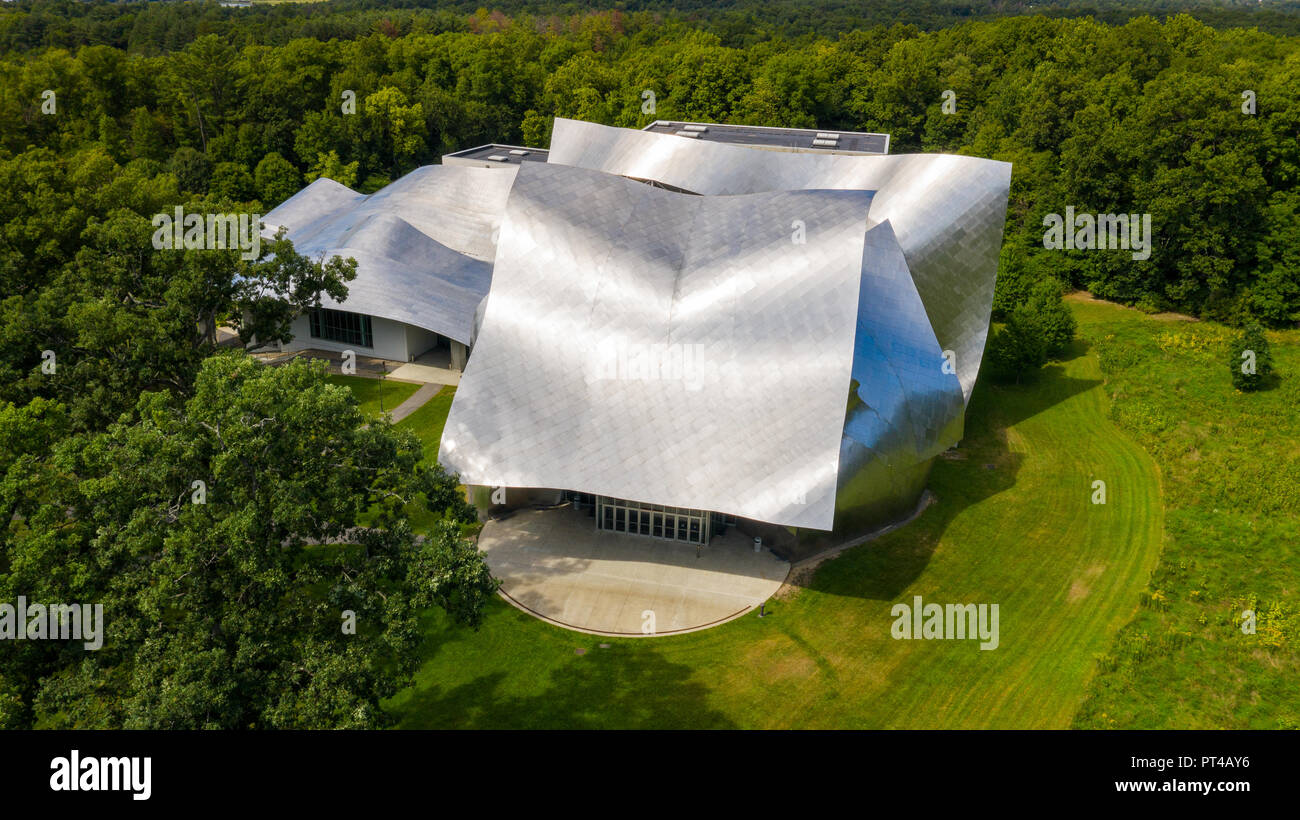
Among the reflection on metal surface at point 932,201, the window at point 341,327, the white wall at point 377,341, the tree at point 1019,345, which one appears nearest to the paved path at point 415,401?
the white wall at point 377,341

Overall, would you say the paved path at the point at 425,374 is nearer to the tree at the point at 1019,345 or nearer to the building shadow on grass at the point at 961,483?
the building shadow on grass at the point at 961,483

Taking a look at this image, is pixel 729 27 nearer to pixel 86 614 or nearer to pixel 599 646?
pixel 599 646

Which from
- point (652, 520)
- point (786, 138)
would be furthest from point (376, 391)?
point (786, 138)

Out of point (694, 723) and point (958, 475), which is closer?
point (694, 723)

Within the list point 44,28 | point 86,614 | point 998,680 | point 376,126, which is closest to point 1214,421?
point 998,680

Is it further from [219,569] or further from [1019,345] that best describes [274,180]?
[219,569]

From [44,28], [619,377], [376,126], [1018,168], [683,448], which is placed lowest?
[683,448]
